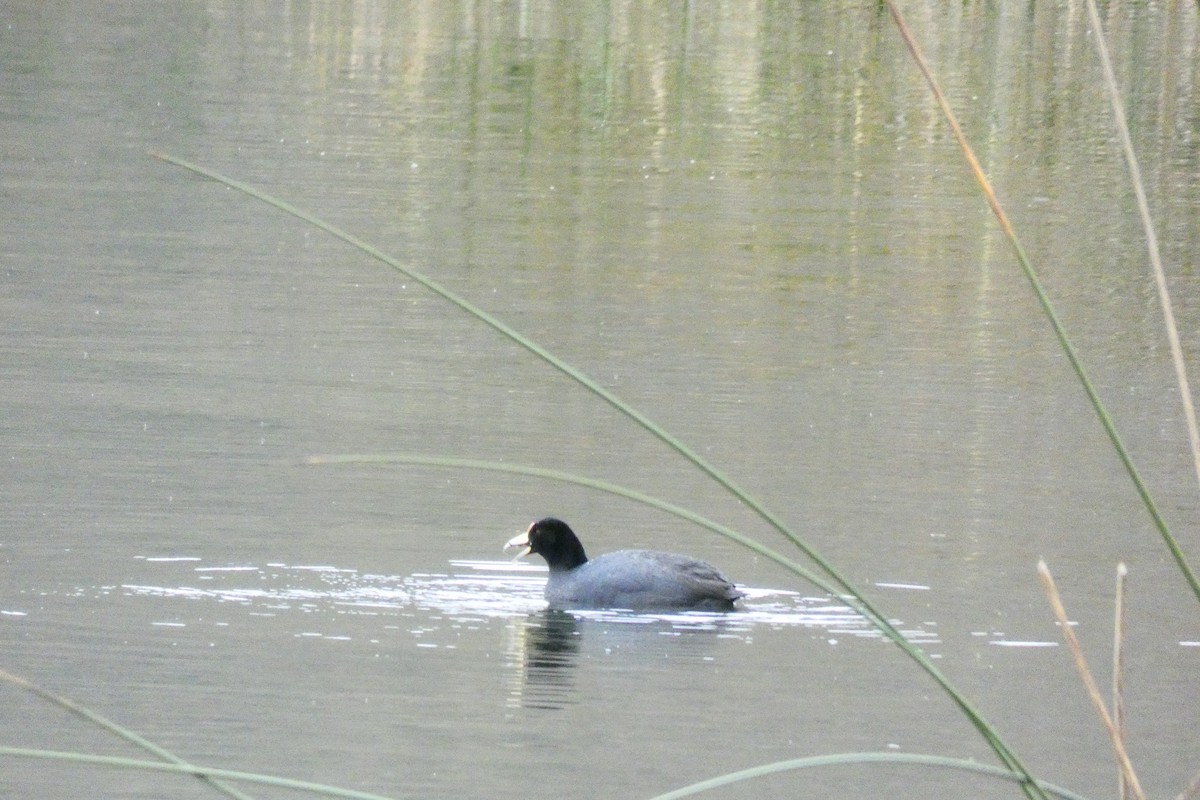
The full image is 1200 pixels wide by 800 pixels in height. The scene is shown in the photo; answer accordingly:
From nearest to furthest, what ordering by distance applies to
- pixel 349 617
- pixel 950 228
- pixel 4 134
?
pixel 349 617
pixel 950 228
pixel 4 134

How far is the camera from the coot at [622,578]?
807cm

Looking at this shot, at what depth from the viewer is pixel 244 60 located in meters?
30.3

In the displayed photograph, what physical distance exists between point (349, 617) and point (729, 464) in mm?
2534

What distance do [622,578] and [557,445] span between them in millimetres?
2100

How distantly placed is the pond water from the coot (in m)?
0.10

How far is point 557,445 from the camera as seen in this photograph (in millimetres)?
10203

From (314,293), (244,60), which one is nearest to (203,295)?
(314,293)

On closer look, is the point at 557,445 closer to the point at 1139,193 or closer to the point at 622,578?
the point at 622,578

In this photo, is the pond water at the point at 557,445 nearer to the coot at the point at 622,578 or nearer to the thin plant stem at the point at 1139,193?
the coot at the point at 622,578

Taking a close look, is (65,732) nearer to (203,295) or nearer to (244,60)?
(203,295)

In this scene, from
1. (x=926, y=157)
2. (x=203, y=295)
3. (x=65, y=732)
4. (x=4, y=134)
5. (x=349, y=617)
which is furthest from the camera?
(x=926, y=157)

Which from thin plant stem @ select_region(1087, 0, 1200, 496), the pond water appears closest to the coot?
the pond water

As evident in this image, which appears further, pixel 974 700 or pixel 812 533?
pixel 812 533

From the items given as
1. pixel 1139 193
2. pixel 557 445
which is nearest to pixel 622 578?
pixel 557 445
